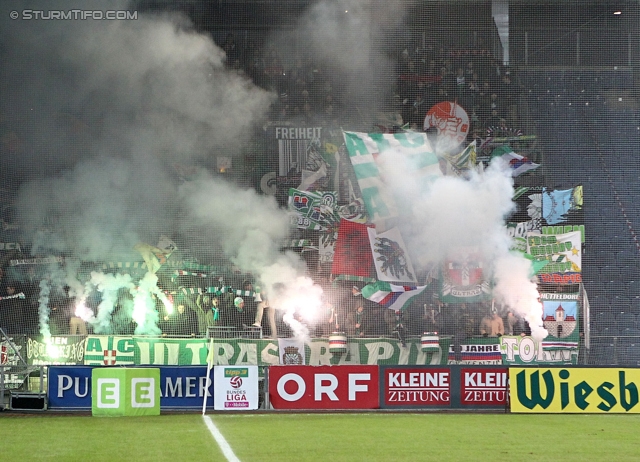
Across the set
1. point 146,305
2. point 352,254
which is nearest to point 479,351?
point 352,254

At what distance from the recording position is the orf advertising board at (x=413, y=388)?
1150 cm

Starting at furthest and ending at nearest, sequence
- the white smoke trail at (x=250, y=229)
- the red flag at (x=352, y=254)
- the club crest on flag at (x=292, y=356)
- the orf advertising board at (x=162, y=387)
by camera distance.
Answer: the red flag at (x=352, y=254) → the white smoke trail at (x=250, y=229) → the club crest on flag at (x=292, y=356) → the orf advertising board at (x=162, y=387)

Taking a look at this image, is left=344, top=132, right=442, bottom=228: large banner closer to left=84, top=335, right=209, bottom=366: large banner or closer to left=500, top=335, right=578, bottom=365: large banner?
left=500, top=335, right=578, bottom=365: large banner

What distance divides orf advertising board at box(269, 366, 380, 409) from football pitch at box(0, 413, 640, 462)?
534mm

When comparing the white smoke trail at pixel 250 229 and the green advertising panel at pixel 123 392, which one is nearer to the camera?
the green advertising panel at pixel 123 392

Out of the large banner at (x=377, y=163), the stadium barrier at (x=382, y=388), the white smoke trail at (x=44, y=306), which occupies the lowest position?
the stadium barrier at (x=382, y=388)

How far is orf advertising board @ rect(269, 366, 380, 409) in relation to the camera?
11.4 metres

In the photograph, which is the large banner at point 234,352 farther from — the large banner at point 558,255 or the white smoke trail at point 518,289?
the large banner at point 558,255

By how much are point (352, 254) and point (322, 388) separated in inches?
202

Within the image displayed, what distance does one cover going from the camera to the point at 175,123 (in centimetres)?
1644

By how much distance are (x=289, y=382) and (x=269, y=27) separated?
7878 millimetres

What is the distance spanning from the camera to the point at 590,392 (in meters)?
11.1

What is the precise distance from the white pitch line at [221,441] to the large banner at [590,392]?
4079mm

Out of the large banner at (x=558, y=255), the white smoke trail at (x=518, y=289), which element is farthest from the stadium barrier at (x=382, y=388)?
the large banner at (x=558, y=255)
